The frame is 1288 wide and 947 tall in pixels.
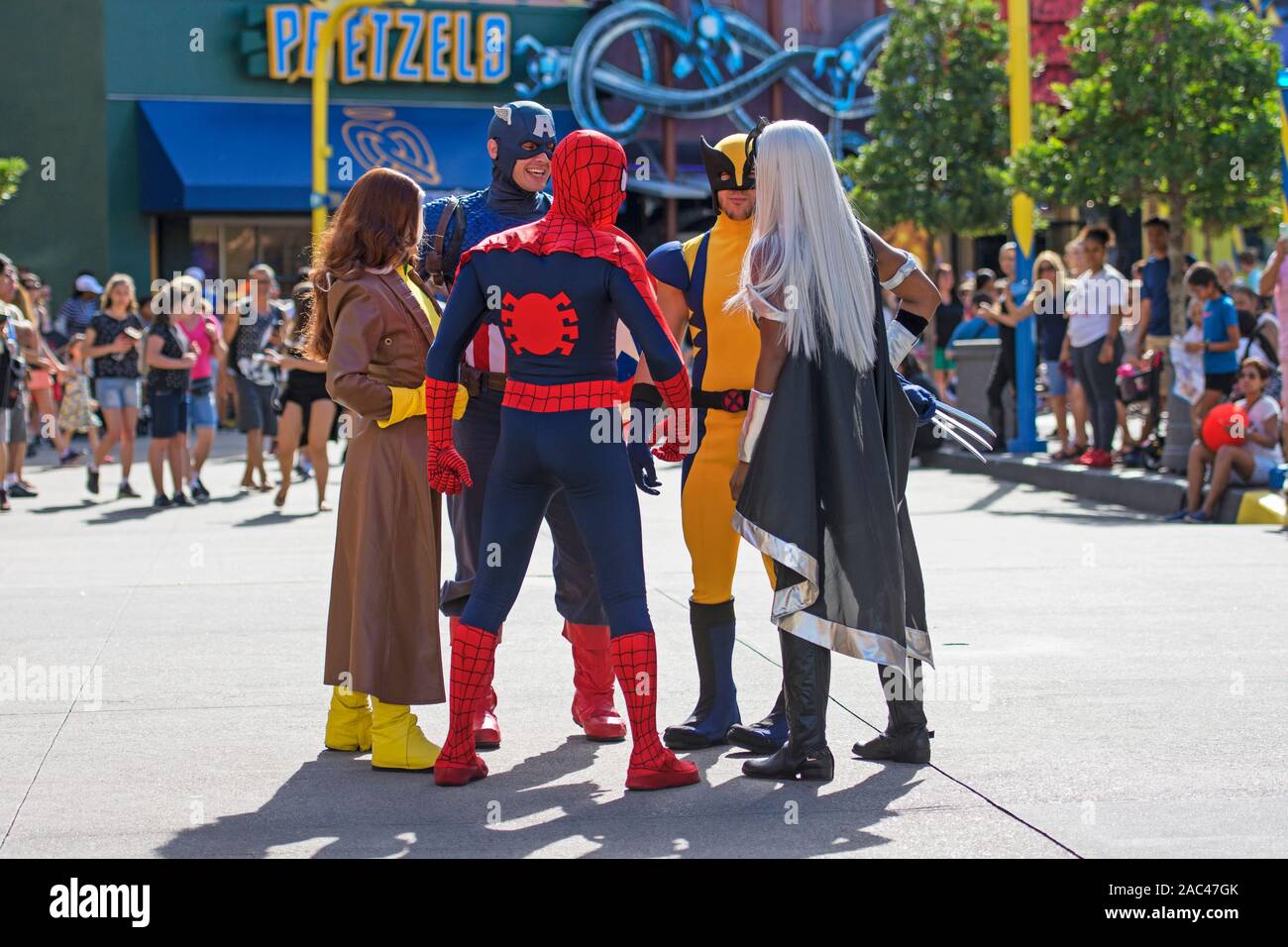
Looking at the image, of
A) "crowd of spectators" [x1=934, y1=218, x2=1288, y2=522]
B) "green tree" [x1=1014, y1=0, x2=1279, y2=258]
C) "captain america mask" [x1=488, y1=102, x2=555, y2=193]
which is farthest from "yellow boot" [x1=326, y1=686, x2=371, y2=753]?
"green tree" [x1=1014, y1=0, x2=1279, y2=258]

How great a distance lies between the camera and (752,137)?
18.2 feet

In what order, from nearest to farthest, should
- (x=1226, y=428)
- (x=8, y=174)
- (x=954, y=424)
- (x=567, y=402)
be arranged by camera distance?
1. (x=567, y=402)
2. (x=954, y=424)
3. (x=1226, y=428)
4. (x=8, y=174)

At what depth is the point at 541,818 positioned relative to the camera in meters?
4.87

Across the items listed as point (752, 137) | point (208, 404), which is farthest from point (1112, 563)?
point (208, 404)

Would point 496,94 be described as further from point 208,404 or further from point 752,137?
point 752,137

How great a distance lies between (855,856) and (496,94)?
24.6 meters

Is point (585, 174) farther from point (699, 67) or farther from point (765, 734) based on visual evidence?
point (699, 67)

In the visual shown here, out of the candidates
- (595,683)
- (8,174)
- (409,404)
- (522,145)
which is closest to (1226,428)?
(595,683)

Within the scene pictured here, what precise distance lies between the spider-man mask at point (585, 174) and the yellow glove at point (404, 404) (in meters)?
0.79

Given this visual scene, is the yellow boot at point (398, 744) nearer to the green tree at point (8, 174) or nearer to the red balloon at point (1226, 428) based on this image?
the red balloon at point (1226, 428)

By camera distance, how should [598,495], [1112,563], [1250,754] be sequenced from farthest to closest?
[1112,563]
[1250,754]
[598,495]

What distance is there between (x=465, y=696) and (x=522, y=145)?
6.11 feet

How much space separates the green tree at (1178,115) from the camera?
14219 mm
